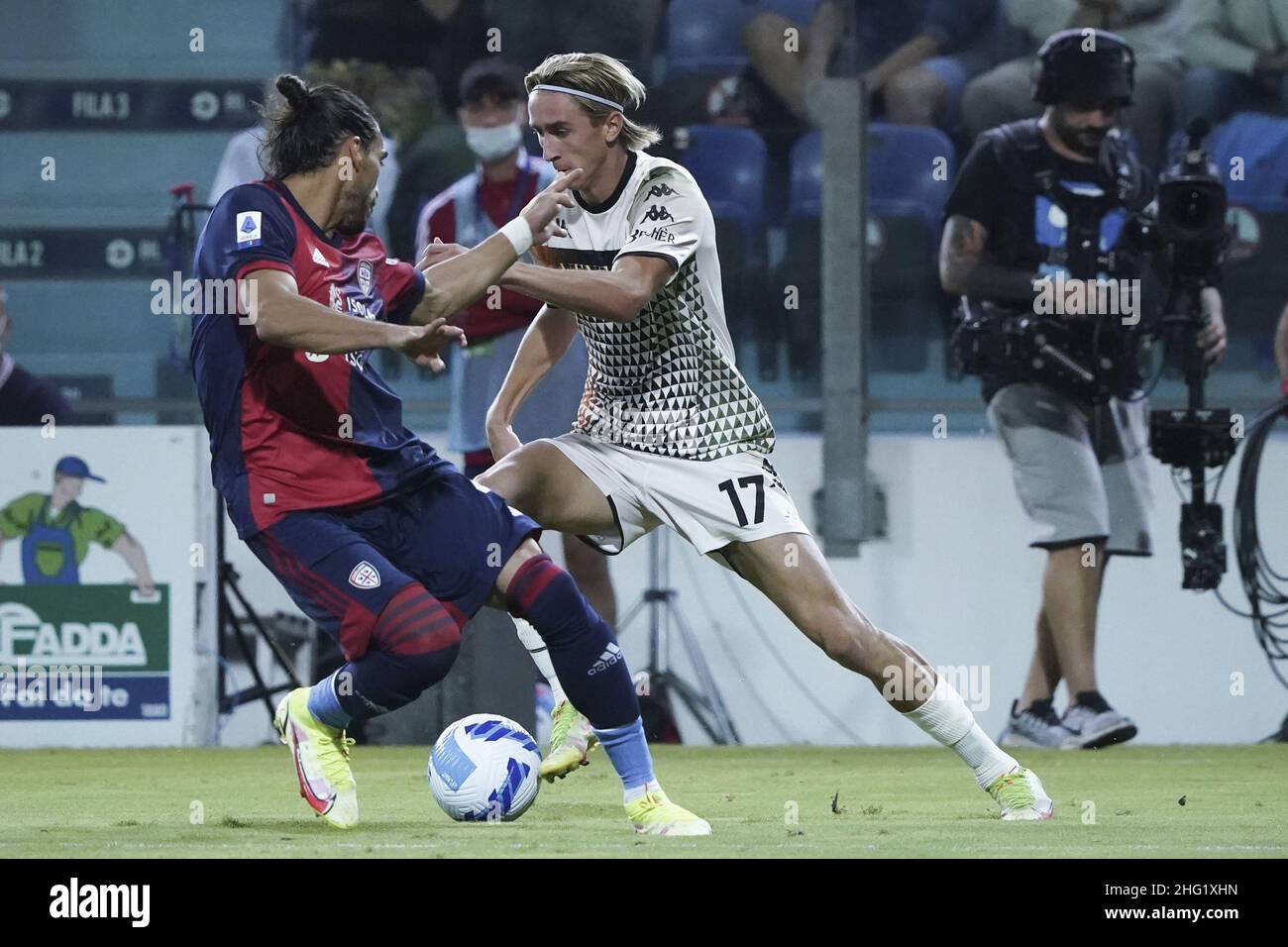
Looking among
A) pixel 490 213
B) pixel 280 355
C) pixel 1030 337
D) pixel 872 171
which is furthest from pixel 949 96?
pixel 280 355

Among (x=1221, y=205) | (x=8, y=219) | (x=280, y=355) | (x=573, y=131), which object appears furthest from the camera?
(x=8, y=219)

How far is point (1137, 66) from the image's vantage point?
9812 mm

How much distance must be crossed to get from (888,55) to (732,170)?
0.86 metres

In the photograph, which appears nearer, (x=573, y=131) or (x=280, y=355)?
(x=280, y=355)

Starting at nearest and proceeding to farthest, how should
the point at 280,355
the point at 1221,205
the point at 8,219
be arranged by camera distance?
the point at 280,355
the point at 1221,205
the point at 8,219

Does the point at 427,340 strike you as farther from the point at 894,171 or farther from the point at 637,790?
the point at 894,171

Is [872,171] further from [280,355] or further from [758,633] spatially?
[280,355]

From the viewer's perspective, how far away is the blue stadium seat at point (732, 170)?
986 cm

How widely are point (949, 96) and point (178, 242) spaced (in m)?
3.52

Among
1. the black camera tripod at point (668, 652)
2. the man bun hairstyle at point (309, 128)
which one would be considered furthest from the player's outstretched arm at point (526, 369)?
the black camera tripod at point (668, 652)

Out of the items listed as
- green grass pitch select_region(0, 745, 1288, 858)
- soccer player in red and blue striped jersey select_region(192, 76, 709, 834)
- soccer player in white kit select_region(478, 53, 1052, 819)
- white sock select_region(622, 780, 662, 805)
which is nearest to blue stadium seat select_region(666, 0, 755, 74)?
green grass pitch select_region(0, 745, 1288, 858)

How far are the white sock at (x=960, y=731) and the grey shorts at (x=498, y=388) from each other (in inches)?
157

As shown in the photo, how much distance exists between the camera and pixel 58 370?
32.4 feet

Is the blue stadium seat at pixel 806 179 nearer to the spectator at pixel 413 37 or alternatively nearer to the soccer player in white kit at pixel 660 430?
the spectator at pixel 413 37
